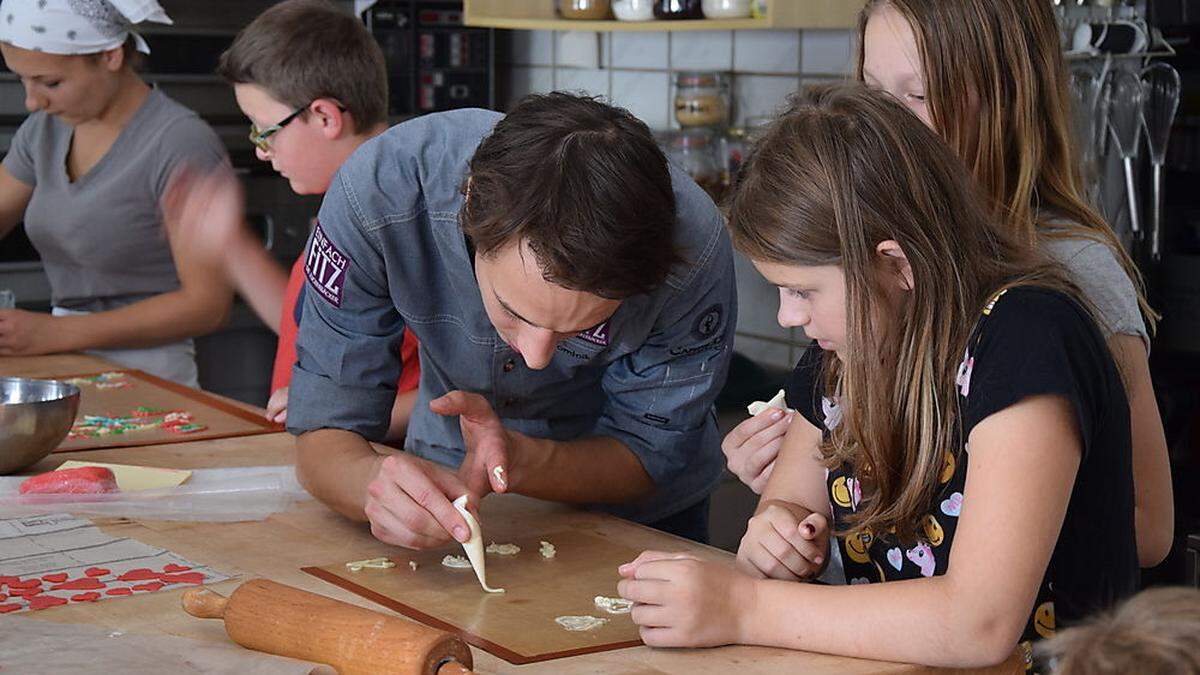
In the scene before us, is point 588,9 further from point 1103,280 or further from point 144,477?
point 1103,280

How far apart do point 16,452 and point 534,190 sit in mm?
903

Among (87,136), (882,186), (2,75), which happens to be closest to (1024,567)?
(882,186)

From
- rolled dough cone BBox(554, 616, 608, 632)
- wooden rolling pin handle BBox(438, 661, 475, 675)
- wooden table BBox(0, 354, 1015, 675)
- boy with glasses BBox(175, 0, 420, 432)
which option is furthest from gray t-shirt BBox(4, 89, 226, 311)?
wooden rolling pin handle BBox(438, 661, 475, 675)

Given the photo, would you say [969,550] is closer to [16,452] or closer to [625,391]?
[625,391]

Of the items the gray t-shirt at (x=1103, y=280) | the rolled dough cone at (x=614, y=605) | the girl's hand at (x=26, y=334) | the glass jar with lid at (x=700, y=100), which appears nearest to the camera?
the rolled dough cone at (x=614, y=605)

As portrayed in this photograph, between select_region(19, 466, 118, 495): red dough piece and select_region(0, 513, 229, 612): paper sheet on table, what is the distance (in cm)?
11

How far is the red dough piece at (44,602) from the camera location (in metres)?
1.38

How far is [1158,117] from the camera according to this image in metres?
2.42

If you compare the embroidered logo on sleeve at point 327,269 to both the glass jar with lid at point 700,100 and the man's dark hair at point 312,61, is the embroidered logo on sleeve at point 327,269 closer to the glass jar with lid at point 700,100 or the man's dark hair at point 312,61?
the man's dark hair at point 312,61

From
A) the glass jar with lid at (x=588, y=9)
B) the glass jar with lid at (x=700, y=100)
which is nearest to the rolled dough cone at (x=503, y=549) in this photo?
the glass jar with lid at (x=700, y=100)

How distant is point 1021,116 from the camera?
1540 millimetres

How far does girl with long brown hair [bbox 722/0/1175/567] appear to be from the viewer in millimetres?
1516

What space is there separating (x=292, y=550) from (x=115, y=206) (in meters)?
1.52

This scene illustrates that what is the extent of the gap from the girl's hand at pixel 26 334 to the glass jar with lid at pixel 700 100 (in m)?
1.47
